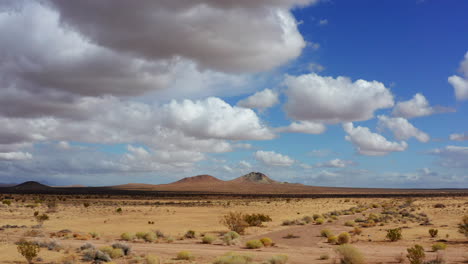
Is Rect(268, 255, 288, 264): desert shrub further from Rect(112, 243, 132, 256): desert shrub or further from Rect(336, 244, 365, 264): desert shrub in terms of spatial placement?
Rect(112, 243, 132, 256): desert shrub

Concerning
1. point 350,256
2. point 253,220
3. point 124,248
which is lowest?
point 124,248

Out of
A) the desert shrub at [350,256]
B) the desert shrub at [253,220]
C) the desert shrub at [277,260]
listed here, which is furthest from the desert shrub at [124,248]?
the desert shrub at [253,220]

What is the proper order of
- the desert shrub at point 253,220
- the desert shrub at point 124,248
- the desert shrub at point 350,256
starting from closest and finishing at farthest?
the desert shrub at point 350,256 → the desert shrub at point 124,248 → the desert shrub at point 253,220

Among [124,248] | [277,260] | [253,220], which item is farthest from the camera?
[253,220]

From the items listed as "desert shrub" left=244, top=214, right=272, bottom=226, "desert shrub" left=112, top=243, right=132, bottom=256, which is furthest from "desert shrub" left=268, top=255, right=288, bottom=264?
"desert shrub" left=244, top=214, right=272, bottom=226

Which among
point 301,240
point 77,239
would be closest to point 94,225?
point 77,239

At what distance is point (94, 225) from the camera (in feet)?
116

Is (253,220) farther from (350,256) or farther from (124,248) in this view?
(350,256)

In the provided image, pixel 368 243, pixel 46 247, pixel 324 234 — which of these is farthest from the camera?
pixel 324 234

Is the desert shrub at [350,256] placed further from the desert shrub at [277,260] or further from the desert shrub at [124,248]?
the desert shrub at [124,248]

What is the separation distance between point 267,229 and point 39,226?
1895 cm

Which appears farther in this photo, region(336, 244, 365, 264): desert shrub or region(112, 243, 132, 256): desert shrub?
region(112, 243, 132, 256): desert shrub

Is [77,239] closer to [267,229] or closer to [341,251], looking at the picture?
[267,229]

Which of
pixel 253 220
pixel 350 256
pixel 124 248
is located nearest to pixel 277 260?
pixel 350 256
